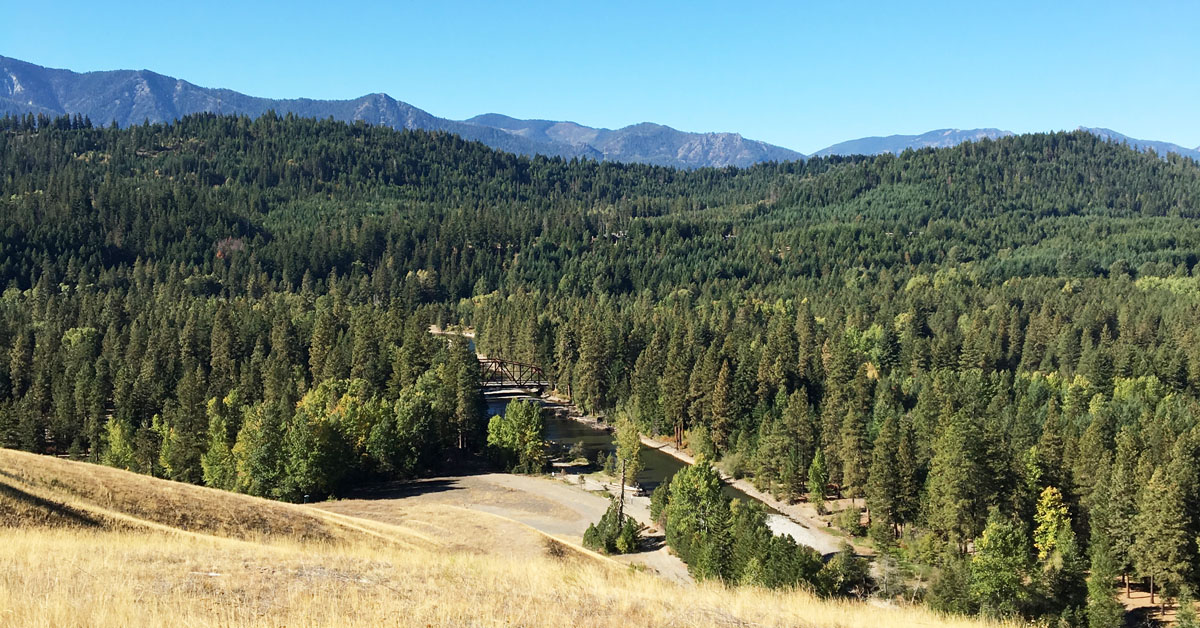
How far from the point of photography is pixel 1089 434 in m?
70.9

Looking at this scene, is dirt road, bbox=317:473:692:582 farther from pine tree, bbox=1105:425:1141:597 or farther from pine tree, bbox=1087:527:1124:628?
pine tree, bbox=1105:425:1141:597

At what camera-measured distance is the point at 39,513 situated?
124 feet

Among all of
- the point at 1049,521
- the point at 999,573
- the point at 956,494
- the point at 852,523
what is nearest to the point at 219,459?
the point at 852,523

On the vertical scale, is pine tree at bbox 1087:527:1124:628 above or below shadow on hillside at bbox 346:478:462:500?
above

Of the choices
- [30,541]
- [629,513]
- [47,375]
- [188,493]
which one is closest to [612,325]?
[629,513]

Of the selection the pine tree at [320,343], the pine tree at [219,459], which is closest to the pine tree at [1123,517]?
the pine tree at [219,459]

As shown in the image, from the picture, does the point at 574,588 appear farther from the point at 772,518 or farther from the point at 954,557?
the point at 772,518

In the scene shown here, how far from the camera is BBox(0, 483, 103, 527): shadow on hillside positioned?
3653 centimetres

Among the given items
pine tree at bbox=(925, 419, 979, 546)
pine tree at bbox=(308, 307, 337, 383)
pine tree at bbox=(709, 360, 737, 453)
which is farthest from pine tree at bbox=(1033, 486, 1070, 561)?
pine tree at bbox=(308, 307, 337, 383)

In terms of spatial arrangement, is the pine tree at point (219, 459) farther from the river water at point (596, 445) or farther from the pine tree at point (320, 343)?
the river water at point (596, 445)

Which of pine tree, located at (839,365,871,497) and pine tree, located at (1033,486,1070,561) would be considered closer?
pine tree, located at (1033,486,1070,561)

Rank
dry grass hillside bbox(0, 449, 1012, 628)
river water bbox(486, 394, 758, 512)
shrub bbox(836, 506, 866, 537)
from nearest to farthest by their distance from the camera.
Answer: dry grass hillside bbox(0, 449, 1012, 628), shrub bbox(836, 506, 866, 537), river water bbox(486, 394, 758, 512)

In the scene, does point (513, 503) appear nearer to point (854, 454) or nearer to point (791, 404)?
point (791, 404)

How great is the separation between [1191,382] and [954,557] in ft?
255
